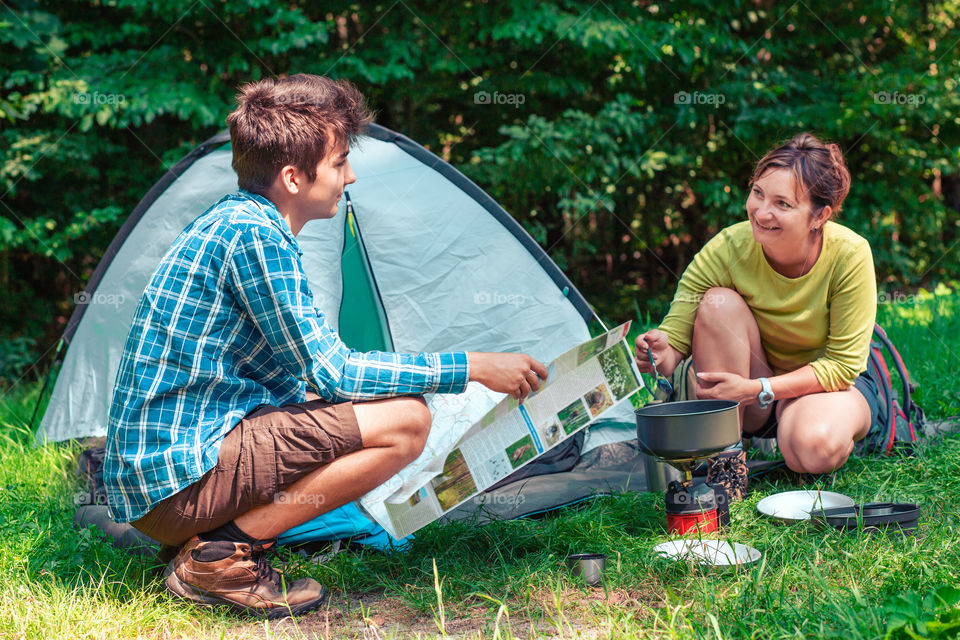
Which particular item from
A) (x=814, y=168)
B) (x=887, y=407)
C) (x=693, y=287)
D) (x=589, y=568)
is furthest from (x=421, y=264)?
(x=887, y=407)

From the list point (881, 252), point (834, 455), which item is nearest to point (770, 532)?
point (834, 455)

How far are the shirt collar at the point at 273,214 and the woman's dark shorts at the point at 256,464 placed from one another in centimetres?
36

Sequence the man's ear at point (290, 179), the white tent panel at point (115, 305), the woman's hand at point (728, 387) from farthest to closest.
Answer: the white tent panel at point (115, 305)
the woman's hand at point (728, 387)
the man's ear at point (290, 179)

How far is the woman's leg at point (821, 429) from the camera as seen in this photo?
2146mm

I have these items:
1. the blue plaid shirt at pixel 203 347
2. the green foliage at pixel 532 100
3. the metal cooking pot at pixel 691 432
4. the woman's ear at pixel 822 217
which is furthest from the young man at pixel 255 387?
the green foliage at pixel 532 100

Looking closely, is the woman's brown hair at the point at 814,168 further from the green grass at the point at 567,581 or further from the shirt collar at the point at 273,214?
the shirt collar at the point at 273,214

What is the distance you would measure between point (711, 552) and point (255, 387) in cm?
105

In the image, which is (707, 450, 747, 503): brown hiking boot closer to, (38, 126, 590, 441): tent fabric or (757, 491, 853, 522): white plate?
(757, 491, 853, 522): white plate

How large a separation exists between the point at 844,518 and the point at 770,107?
390 centimetres

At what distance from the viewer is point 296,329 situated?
61.9 inches

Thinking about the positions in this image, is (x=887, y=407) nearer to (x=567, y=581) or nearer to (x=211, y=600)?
(x=567, y=581)

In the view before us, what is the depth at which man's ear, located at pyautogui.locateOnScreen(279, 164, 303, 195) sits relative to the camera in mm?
1673

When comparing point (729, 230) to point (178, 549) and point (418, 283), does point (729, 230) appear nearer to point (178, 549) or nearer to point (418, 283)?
point (418, 283)

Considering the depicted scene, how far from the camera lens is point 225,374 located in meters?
1.63
